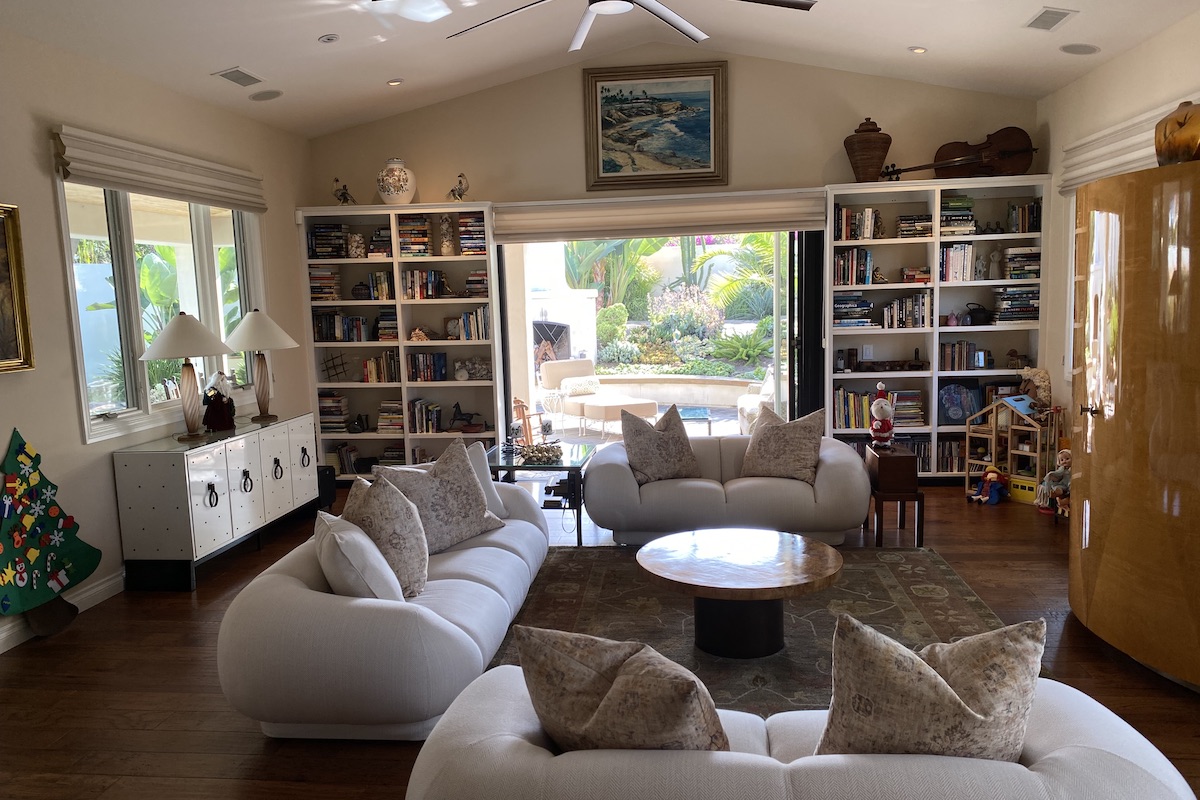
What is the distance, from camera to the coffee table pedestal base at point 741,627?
3.47m

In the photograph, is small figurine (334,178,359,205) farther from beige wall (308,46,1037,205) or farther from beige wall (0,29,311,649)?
beige wall (0,29,311,649)

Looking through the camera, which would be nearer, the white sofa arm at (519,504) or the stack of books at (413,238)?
the white sofa arm at (519,504)

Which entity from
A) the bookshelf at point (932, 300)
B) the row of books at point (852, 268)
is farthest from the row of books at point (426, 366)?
the row of books at point (852, 268)

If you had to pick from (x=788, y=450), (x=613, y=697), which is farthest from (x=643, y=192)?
(x=613, y=697)

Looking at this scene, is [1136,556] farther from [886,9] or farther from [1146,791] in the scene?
[886,9]

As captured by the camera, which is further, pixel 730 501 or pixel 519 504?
pixel 730 501

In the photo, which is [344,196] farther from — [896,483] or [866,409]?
[896,483]

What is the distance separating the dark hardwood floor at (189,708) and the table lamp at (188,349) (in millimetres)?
923

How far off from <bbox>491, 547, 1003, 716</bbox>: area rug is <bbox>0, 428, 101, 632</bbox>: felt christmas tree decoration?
2185 mm

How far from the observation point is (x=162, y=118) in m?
4.96

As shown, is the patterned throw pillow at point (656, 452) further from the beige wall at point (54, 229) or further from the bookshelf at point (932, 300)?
the beige wall at point (54, 229)

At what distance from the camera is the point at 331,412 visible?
Result: 6.97 meters

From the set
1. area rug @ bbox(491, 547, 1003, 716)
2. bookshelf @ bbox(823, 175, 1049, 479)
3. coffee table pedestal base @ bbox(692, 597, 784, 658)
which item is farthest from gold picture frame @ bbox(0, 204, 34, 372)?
bookshelf @ bbox(823, 175, 1049, 479)

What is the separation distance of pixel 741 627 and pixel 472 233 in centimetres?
410
